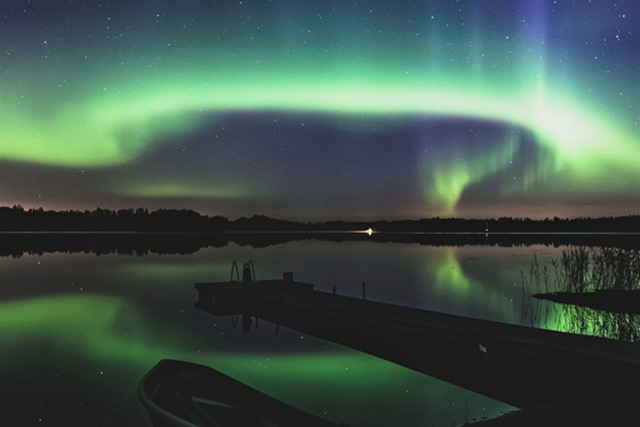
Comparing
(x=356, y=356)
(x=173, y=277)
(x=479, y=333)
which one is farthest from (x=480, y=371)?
(x=173, y=277)

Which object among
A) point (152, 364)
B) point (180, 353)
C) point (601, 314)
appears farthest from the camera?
point (601, 314)

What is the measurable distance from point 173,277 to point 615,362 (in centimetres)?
4093

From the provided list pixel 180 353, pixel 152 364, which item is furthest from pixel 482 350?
pixel 180 353

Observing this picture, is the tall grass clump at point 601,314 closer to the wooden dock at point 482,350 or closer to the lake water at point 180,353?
the lake water at point 180,353

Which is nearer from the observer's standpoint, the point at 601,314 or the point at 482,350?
the point at 482,350

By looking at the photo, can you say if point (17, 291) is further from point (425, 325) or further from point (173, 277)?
point (425, 325)

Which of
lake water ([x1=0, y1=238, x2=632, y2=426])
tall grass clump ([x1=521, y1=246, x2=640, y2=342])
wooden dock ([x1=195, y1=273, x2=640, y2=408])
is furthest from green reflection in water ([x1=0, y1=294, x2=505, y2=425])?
tall grass clump ([x1=521, y1=246, x2=640, y2=342])

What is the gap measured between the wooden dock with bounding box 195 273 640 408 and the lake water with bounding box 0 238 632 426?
44 cm

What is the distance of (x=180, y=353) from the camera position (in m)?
21.0

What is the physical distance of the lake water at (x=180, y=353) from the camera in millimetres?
13984

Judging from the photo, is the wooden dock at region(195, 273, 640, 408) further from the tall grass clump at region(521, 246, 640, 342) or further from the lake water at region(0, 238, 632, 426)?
the tall grass clump at region(521, 246, 640, 342)

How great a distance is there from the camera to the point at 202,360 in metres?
20.0

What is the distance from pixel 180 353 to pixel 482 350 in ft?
35.6

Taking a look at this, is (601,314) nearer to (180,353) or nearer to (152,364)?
(180,353)
